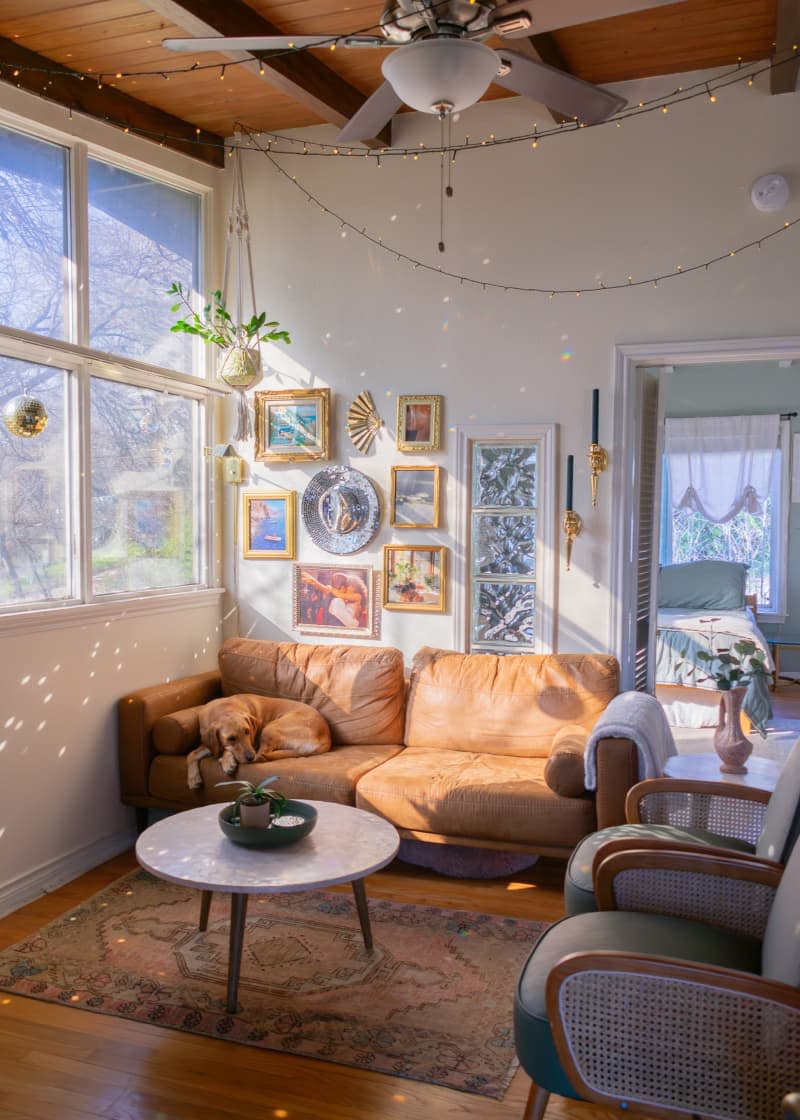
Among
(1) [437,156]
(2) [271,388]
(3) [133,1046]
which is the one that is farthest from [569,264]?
(3) [133,1046]

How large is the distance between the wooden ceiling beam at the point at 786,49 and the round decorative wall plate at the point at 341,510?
2406 millimetres

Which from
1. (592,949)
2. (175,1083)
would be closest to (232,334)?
(175,1083)

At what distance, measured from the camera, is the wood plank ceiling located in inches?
133

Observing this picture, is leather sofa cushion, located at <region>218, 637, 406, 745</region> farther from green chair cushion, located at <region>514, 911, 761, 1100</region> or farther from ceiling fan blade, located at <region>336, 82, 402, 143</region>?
ceiling fan blade, located at <region>336, 82, 402, 143</region>

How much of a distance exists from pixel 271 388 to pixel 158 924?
2.61 metres

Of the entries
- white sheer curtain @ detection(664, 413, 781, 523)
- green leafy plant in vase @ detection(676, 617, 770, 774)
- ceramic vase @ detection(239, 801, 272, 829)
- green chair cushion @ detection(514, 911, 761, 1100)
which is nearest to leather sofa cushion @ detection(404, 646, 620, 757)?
green leafy plant in vase @ detection(676, 617, 770, 774)

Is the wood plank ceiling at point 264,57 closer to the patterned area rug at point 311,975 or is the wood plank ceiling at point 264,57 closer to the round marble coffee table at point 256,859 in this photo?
the round marble coffee table at point 256,859

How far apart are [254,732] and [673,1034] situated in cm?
248

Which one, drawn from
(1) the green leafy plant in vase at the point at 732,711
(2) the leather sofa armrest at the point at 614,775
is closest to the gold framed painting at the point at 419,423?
(1) the green leafy plant in vase at the point at 732,711

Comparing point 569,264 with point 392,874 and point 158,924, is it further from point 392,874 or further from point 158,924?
point 158,924

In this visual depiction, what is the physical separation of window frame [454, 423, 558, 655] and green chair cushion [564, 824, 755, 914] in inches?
59.4

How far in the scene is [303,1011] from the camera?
2775 millimetres

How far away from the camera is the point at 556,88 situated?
2.78 m

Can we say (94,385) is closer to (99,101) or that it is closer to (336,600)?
(99,101)
